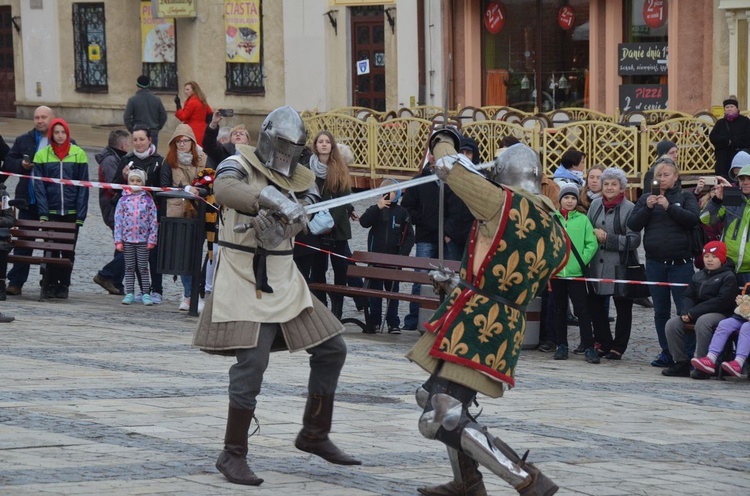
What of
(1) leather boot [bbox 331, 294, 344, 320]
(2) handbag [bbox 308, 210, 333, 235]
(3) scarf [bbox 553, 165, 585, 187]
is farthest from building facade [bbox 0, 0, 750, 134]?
(2) handbag [bbox 308, 210, 333, 235]

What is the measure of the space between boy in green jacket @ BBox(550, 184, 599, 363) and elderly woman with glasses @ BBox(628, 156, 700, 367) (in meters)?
0.38

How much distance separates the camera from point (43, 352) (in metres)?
11.1

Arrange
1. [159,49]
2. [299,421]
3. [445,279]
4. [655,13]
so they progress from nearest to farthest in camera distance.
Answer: [445,279]
[299,421]
[655,13]
[159,49]

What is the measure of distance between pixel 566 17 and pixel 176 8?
373 inches

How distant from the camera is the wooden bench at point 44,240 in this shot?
45.8 ft

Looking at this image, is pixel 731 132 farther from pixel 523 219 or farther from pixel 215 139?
pixel 523 219

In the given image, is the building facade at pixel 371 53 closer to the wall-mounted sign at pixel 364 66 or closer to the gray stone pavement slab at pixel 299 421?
the wall-mounted sign at pixel 364 66

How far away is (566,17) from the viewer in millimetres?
27344

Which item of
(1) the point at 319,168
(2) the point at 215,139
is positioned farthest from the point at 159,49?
(1) the point at 319,168

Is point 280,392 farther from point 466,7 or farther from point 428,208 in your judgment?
point 466,7

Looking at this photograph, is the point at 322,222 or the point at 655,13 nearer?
the point at 322,222

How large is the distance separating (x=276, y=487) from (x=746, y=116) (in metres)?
15.0

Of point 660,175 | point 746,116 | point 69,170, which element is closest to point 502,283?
point 660,175

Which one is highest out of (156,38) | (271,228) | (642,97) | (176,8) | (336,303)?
(176,8)
